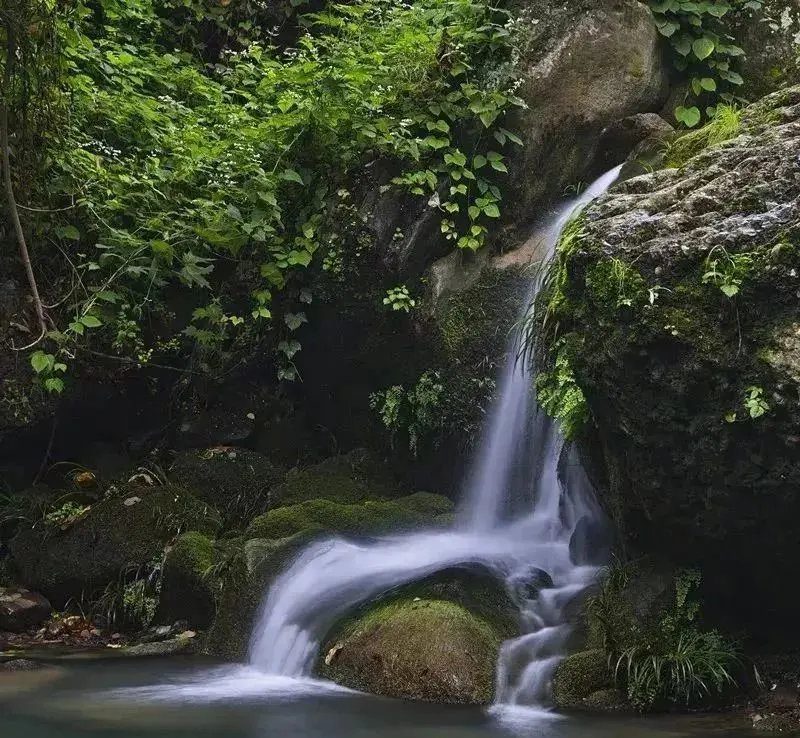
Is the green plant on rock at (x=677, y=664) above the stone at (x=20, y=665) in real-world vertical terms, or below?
above

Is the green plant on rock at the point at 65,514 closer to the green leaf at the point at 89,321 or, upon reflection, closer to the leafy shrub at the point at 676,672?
the green leaf at the point at 89,321

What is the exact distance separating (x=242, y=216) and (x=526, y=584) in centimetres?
433

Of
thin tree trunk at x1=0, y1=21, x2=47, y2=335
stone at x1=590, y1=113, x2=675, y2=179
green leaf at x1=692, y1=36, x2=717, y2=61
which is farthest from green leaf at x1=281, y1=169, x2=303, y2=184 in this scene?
green leaf at x1=692, y1=36, x2=717, y2=61

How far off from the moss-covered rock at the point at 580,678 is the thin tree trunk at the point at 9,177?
17.0ft

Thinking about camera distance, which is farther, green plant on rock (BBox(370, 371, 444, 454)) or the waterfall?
green plant on rock (BBox(370, 371, 444, 454))

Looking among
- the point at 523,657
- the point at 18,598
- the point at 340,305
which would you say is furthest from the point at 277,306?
the point at 523,657

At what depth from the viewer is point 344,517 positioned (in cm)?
704

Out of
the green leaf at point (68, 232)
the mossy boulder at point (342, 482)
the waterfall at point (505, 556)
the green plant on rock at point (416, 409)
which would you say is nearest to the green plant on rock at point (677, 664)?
the waterfall at point (505, 556)

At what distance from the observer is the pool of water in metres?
4.13

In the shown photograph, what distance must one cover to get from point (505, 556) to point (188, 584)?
246cm

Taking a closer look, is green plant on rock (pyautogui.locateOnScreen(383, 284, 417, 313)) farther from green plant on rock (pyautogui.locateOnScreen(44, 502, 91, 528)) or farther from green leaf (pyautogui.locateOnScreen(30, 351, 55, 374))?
green plant on rock (pyautogui.locateOnScreen(44, 502, 91, 528))

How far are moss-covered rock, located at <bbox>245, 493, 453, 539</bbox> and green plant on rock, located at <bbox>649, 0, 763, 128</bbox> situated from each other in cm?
449

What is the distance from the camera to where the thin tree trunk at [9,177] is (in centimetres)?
708

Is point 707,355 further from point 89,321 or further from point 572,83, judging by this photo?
point 89,321
